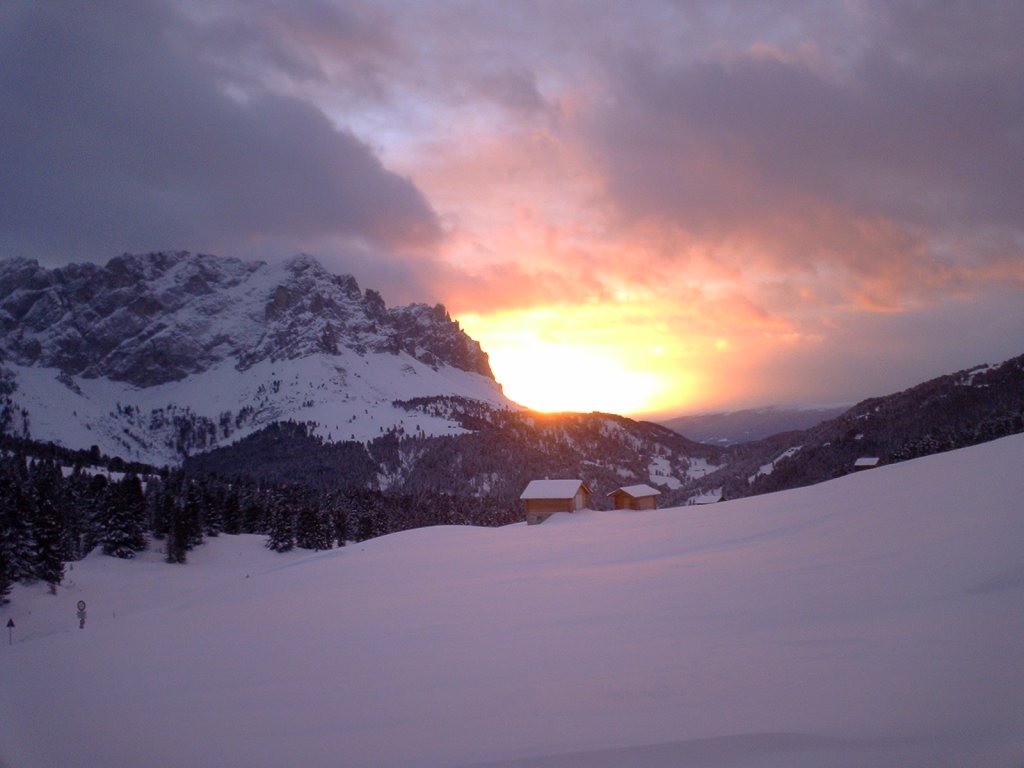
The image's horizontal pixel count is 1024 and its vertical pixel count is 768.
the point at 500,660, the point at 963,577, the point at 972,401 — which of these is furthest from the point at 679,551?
the point at 972,401

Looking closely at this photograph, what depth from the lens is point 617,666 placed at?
25.2 feet

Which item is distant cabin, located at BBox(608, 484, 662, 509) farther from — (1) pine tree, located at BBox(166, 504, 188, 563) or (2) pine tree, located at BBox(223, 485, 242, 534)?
(2) pine tree, located at BBox(223, 485, 242, 534)

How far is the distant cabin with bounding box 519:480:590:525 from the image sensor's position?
51.8 m

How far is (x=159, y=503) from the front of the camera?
63.5 m

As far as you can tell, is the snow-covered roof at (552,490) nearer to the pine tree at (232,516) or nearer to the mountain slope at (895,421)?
the pine tree at (232,516)

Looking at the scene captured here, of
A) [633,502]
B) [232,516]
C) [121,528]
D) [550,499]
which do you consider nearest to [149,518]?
[121,528]

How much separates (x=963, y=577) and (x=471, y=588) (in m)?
10.9

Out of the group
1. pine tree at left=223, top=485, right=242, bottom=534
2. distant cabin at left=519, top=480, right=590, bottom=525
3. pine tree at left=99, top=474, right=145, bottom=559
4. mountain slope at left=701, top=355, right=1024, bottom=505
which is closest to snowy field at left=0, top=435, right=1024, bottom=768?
distant cabin at left=519, top=480, right=590, bottom=525

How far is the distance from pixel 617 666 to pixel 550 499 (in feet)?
148

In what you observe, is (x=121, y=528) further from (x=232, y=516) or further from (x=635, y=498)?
(x=635, y=498)

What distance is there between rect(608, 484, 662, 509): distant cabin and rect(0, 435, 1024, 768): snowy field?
42093mm

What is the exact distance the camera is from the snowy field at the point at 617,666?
549 centimetres

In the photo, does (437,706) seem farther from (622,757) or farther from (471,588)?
(471,588)

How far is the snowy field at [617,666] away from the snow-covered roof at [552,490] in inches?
1396
